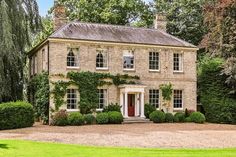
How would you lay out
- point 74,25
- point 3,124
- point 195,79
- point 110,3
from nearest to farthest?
point 3,124 → point 74,25 → point 195,79 → point 110,3

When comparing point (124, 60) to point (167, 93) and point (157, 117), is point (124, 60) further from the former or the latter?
point (157, 117)

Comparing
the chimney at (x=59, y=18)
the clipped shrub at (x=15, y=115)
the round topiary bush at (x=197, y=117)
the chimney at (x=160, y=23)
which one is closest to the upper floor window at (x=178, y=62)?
the chimney at (x=160, y=23)

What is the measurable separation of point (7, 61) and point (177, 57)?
15206mm

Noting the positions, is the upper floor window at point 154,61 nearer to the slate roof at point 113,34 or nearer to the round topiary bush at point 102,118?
the slate roof at point 113,34

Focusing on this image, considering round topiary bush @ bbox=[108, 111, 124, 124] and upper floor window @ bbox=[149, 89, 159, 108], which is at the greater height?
upper floor window @ bbox=[149, 89, 159, 108]

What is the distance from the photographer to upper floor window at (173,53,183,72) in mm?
38562

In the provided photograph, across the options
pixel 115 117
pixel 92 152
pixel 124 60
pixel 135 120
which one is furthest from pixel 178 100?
pixel 92 152

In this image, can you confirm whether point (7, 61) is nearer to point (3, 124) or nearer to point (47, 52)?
point (47, 52)

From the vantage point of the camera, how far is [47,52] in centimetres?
3388

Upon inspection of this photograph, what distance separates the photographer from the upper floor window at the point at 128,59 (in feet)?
120

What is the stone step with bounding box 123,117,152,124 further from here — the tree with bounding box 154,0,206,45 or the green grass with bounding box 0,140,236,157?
the tree with bounding box 154,0,206,45

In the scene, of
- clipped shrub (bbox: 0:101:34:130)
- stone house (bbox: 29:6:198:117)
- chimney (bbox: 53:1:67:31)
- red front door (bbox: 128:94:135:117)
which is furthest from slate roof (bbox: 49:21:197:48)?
clipped shrub (bbox: 0:101:34:130)

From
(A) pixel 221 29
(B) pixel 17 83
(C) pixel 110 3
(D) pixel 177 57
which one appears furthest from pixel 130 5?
(B) pixel 17 83

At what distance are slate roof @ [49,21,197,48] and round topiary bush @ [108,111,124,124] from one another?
6168 millimetres
